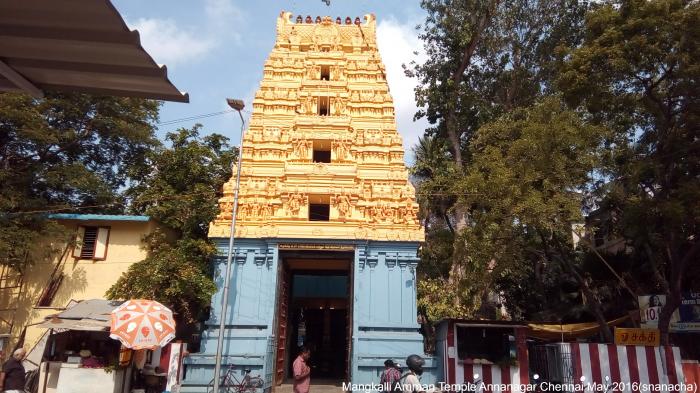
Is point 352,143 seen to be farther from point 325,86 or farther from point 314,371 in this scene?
point 314,371

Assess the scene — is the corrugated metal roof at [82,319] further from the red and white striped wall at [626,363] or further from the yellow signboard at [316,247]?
the red and white striped wall at [626,363]

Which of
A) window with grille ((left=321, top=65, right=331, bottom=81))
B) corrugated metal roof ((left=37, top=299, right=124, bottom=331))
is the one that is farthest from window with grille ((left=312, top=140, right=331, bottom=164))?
Result: corrugated metal roof ((left=37, top=299, right=124, bottom=331))

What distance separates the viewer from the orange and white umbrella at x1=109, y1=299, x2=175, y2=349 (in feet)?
34.9

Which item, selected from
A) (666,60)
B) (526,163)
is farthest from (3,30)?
(666,60)

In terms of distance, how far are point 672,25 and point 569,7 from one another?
9881 mm

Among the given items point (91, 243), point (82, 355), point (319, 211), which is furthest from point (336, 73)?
point (82, 355)

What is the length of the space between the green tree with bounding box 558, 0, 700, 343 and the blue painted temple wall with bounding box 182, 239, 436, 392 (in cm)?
619

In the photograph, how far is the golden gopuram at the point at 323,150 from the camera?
1530 cm

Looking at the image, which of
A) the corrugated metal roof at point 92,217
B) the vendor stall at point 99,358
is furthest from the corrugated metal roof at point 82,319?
the corrugated metal roof at point 92,217

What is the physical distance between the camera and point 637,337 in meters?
13.4

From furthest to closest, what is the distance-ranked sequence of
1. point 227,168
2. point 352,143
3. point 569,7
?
point 569,7
point 227,168
point 352,143

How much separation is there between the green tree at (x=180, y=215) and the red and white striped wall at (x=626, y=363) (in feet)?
32.1

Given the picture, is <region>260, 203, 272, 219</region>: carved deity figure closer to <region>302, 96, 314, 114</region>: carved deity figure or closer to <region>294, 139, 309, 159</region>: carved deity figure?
<region>294, 139, 309, 159</region>: carved deity figure

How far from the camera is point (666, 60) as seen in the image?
12.5 m
